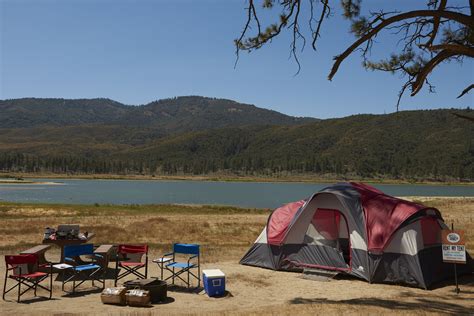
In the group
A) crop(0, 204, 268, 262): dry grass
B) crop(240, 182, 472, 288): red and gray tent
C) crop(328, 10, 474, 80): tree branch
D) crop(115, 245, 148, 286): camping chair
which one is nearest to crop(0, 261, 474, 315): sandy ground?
crop(240, 182, 472, 288): red and gray tent

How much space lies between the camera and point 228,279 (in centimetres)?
1238

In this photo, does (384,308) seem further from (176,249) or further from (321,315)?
(176,249)

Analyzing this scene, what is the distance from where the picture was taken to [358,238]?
1274 centimetres

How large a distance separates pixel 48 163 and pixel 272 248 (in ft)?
658

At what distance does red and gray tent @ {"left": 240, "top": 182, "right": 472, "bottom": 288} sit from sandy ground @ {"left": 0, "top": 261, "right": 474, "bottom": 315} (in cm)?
53

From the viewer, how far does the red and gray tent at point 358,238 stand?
39.9 ft

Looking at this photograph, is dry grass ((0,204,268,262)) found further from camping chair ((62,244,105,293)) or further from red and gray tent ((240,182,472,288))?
camping chair ((62,244,105,293))

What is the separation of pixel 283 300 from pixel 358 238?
3.45m

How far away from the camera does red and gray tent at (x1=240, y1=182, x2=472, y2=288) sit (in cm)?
1216

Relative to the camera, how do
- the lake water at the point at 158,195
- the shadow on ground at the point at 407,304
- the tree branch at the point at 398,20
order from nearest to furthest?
the tree branch at the point at 398,20
the shadow on ground at the point at 407,304
the lake water at the point at 158,195

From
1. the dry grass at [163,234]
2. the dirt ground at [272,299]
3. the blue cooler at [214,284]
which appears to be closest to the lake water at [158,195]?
the dry grass at [163,234]

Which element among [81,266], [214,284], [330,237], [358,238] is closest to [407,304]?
[358,238]

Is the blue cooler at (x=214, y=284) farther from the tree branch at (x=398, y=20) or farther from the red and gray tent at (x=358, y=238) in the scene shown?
the tree branch at (x=398, y=20)

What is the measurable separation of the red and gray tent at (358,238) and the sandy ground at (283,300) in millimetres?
529
